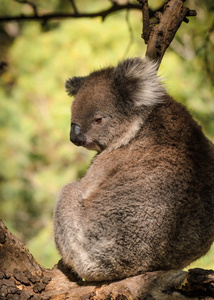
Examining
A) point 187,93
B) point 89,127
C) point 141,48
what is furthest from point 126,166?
point 141,48

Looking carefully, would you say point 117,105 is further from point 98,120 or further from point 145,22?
point 145,22

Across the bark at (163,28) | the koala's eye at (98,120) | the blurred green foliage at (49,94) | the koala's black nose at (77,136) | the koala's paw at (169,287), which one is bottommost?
the koala's paw at (169,287)

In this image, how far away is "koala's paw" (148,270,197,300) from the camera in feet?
7.06

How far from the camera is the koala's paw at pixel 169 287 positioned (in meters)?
2.15

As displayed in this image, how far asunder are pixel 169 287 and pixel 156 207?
508 millimetres

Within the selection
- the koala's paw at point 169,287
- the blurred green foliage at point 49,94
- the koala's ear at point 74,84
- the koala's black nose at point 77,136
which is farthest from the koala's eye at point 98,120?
the blurred green foliage at point 49,94

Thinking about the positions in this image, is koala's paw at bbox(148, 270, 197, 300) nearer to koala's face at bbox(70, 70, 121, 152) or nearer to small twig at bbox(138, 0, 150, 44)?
koala's face at bbox(70, 70, 121, 152)

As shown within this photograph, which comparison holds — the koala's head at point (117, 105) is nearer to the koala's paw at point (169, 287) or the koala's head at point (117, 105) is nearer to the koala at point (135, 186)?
the koala at point (135, 186)

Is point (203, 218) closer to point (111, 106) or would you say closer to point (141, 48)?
point (111, 106)

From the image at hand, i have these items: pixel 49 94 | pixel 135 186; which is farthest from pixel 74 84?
pixel 49 94

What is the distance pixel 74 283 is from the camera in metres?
2.79

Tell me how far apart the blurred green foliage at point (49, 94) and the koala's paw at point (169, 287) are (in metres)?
4.50

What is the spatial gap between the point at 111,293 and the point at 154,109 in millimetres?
1439

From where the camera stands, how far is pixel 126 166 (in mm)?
2832
